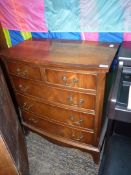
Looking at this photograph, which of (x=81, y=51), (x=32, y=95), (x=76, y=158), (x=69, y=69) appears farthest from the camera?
(x=76, y=158)

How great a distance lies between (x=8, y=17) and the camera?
171 centimetres

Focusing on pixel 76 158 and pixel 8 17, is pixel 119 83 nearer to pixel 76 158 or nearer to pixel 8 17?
pixel 76 158

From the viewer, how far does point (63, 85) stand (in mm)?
1203

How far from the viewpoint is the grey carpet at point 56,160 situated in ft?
4.96

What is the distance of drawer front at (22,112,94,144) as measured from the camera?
4.68 feet

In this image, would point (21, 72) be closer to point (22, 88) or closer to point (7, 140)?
point (22, 88)

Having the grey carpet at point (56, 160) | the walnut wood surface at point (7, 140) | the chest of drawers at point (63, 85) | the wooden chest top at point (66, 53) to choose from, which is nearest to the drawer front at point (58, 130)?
the chest of drawers at point (63, 85)

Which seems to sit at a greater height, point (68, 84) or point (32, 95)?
point (68, 84)

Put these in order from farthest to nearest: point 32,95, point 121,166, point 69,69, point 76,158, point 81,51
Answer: point 76,158, point 32,95, point 81,51, point 69,69, point 121,166

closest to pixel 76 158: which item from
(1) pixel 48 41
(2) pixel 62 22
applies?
(1) pixel 48 41

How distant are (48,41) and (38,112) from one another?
0.68 metres

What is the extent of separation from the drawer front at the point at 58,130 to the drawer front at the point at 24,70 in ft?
1.53

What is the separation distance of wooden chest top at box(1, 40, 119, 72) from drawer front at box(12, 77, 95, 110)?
0.77 ft

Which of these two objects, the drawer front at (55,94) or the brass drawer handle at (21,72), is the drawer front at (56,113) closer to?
the drawer front at (55,94)
